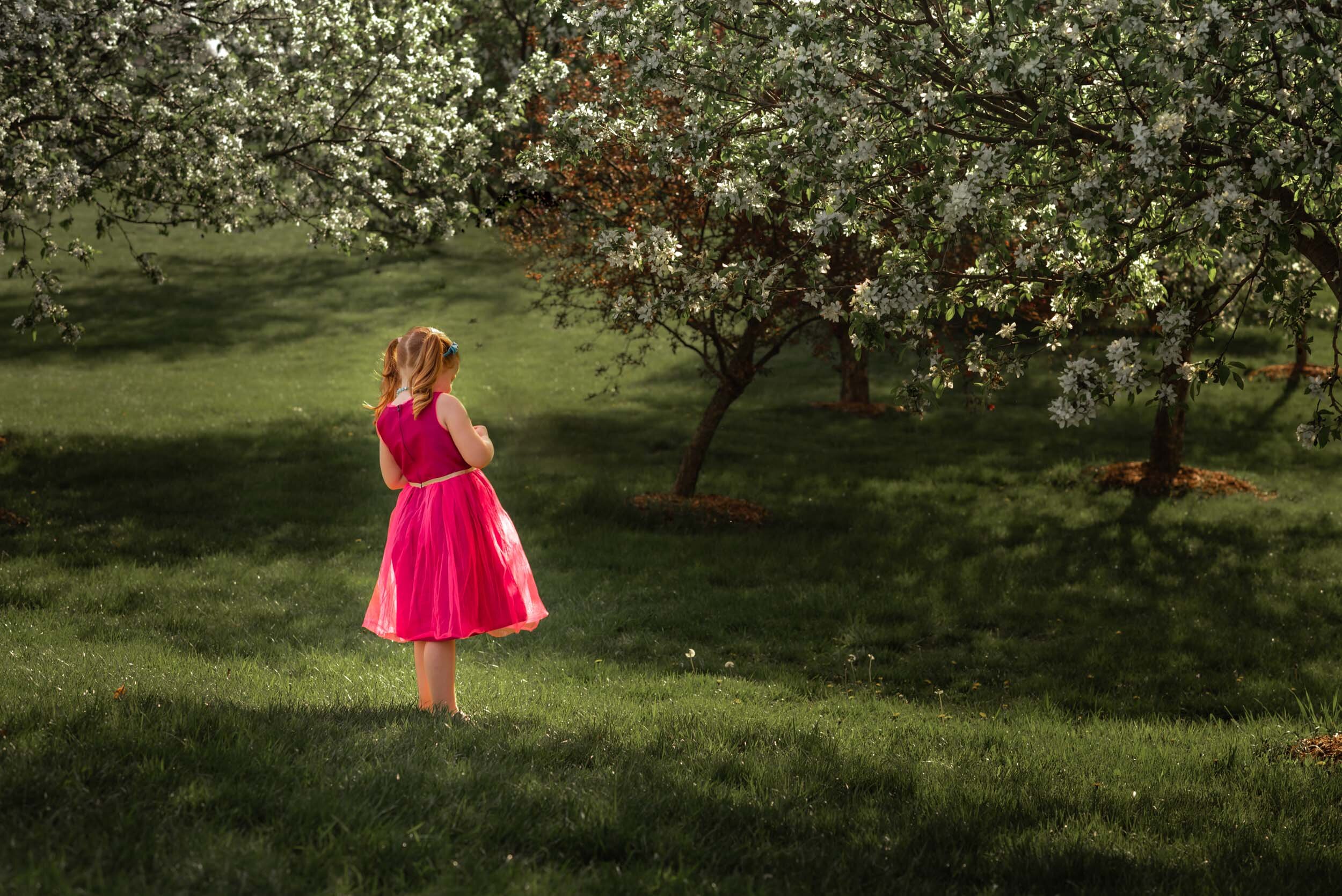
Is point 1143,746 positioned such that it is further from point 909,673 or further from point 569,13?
point 569,13

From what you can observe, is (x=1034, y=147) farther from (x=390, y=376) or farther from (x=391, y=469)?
(x=391, y=469)

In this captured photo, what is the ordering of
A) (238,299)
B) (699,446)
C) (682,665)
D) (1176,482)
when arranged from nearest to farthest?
(682,665) < (699,446) < (1176,482) < (238,299)

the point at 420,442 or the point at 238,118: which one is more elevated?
the point at 238,118

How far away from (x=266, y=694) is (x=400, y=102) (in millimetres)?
10707

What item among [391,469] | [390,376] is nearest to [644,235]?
[390,376]

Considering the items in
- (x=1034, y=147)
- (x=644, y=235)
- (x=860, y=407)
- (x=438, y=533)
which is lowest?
(x=860, y=407)

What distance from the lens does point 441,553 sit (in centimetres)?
652

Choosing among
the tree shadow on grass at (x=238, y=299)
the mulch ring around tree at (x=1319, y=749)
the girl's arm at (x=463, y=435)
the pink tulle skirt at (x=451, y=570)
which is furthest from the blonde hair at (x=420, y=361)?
the tree shadow on grass at (x=238, y=299)

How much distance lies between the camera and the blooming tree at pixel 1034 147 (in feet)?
18.6

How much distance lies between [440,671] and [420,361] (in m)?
1.94

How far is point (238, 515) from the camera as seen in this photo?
589 inches

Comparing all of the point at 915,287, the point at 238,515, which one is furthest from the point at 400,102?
the point at 915,287

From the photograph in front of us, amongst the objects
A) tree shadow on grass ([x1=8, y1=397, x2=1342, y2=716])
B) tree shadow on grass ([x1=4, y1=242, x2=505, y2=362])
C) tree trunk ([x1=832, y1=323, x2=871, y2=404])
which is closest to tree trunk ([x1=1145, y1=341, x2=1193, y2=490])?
tree shadow on grass ([x1=8, y1=397, x2=1342, y2=716])

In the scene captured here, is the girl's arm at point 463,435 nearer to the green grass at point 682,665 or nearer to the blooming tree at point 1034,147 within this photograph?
the green grass at point 682,665
